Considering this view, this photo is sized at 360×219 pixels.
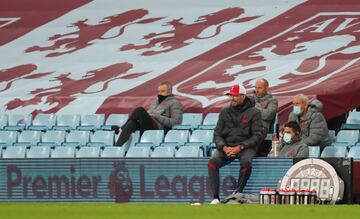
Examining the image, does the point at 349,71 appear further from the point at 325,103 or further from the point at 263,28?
the point at 263,28

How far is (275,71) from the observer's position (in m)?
22.2

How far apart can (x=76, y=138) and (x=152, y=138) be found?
1.65 m

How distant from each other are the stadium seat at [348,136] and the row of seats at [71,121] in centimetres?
242

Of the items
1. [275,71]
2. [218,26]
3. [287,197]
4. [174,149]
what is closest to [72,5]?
[218,26]

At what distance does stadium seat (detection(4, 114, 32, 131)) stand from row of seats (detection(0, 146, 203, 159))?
0.98m

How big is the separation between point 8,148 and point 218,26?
5.07 m

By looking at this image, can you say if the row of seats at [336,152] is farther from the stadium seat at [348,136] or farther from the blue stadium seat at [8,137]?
the blue stadium seat at [8,137]

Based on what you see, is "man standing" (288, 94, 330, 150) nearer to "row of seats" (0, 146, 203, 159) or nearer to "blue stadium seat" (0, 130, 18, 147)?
"row of seats" (0, 146, 203, 159)

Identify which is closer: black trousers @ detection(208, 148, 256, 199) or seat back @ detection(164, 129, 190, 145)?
black trousers @ detection(208, 148, 256, 199)

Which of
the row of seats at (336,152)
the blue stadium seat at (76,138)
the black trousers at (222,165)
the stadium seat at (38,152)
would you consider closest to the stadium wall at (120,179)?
the black trousers at (222,165)

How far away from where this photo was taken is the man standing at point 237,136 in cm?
1766

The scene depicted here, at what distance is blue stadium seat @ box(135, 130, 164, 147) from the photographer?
19961mm

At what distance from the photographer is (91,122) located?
21.6 m

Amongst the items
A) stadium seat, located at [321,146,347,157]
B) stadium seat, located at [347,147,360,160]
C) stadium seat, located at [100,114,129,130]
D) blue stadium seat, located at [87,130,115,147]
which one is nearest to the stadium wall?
stadium seat, located at [321,146,347,157]
